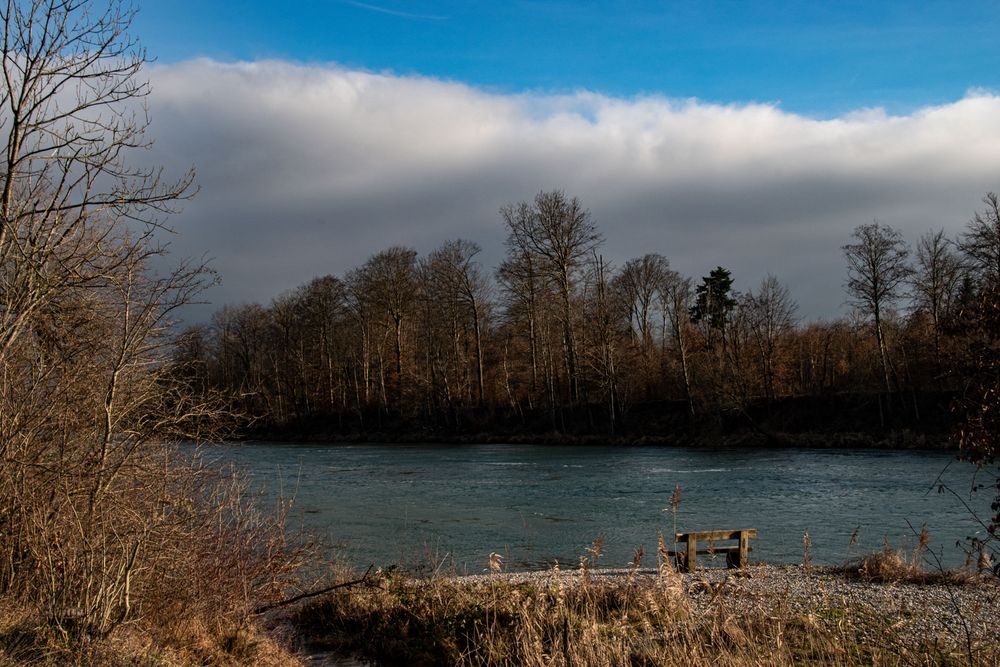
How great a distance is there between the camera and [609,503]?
2328cm

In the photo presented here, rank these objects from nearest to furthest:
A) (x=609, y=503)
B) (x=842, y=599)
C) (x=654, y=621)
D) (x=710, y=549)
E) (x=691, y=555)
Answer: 1. (x=654, y=621)
2. (x=842, y=599)
3. (x=691, y=555)
4. (x=710, y=549)
5. (x=609, y=503)

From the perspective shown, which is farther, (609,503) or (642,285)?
(642,285)

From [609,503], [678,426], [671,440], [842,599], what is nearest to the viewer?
[842,599]

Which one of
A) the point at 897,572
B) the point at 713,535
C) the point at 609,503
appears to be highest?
the point at 713,535

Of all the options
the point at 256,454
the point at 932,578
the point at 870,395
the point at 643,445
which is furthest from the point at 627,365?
the point at 932,578

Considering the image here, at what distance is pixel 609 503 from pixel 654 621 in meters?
13.5

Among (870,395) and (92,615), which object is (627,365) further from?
(92,615)

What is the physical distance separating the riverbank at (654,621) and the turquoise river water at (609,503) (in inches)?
72.8

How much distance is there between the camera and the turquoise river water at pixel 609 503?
16.7 m

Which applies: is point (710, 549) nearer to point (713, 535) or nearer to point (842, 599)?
point (713, 535)

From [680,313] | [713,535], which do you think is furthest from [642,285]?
[713,535]

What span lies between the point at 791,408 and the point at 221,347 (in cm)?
4560

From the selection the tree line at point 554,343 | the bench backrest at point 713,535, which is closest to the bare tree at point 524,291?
the tree line at point 554,343

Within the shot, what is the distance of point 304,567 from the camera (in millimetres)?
13648
